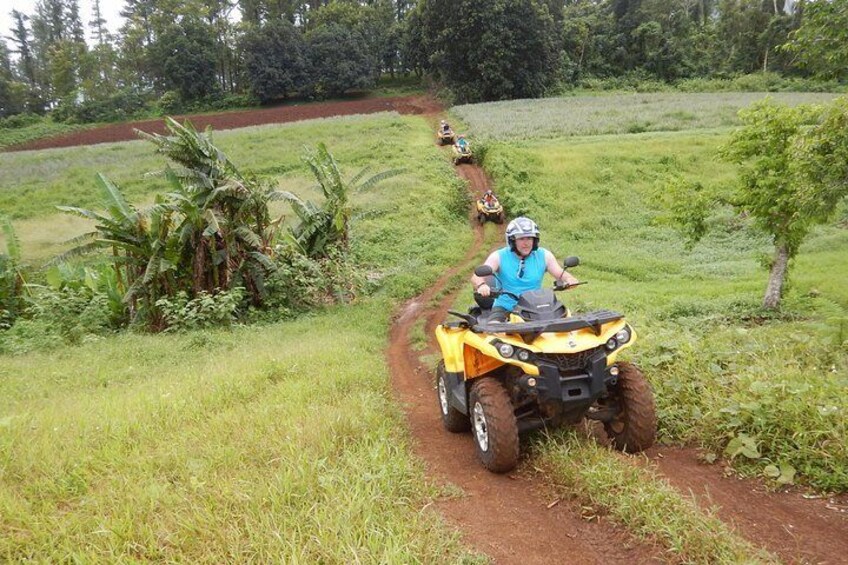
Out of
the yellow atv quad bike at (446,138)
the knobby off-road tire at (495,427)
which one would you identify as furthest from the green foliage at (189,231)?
the yellow atv quad bike at (446,138)

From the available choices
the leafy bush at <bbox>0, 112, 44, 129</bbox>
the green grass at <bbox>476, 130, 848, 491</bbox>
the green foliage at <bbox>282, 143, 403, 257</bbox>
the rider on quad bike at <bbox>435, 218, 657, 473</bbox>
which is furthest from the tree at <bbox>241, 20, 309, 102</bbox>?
the rider on quad bike at <bbox>435, 218, 657, 473</bbox>

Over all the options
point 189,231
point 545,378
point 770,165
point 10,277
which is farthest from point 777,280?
point 10,277

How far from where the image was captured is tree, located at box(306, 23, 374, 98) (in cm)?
6091

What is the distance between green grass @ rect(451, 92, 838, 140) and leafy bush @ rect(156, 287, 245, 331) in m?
21.5

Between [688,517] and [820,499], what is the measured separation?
1.30 meters

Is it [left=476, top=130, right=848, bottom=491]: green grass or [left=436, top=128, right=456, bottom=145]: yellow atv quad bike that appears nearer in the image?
[left=476, top=130, right=848, bottom=491]: green grass

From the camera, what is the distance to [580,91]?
5494 cm

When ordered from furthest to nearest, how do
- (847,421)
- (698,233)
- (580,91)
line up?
(580,91) < (698,233) < (847,421)

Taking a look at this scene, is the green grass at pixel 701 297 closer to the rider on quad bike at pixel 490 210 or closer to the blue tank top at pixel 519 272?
the rider on quad bike at pixel 490 210

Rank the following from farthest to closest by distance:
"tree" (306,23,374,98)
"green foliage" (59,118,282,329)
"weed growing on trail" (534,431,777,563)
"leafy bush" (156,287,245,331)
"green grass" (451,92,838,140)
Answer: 1. "tree" (306,23,374,98)
2. "green grass" (451,92,838,140)
3. "leafy bush" (156,287,245,331)
4. "green foliage" (59,118,282,329)
5. "weed growing on trail" (534,431,777,563)

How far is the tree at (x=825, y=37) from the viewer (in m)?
8.43

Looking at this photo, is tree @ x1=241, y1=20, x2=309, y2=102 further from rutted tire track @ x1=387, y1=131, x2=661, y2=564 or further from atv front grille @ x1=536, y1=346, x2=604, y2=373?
atv front grille @ x1=536, y1=346, x2=604, y2=373

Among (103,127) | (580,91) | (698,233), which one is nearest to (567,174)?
(698,233)

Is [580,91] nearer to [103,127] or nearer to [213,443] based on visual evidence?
[103,127]
